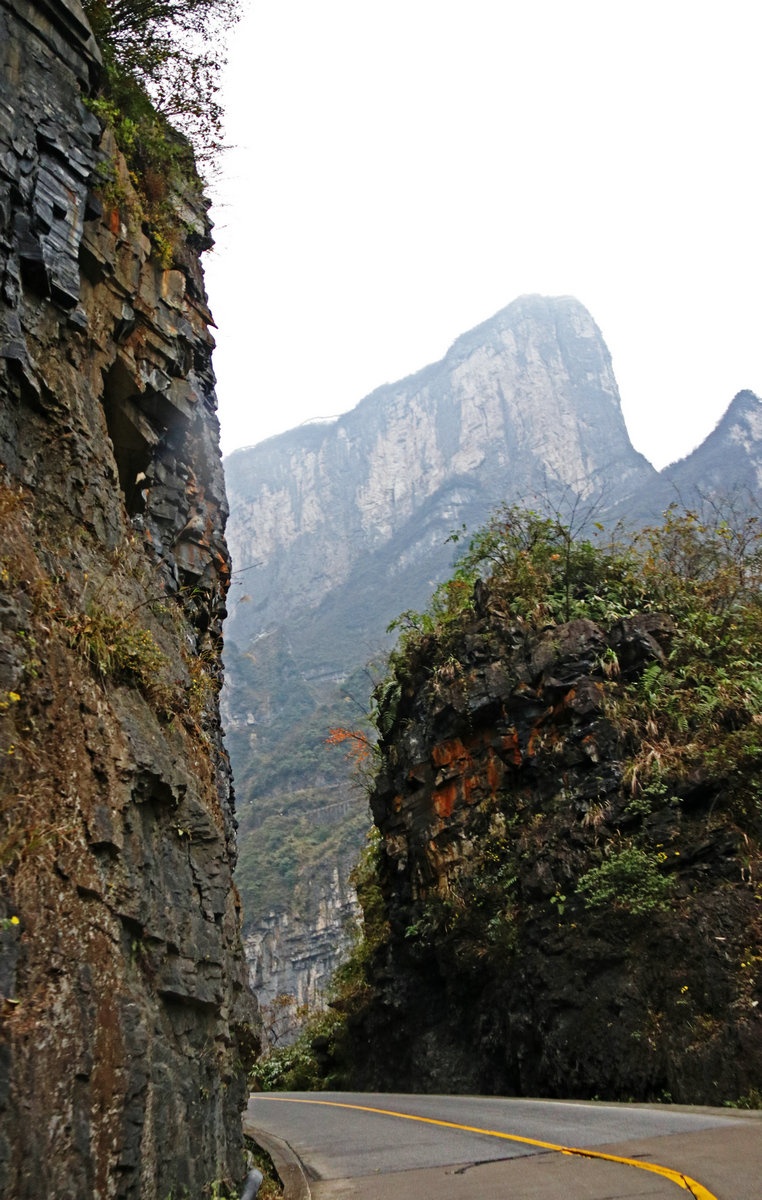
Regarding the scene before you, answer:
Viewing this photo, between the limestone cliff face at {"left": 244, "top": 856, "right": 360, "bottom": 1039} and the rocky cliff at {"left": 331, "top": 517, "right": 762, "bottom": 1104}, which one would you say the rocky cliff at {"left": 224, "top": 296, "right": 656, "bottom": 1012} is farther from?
the rocky cliff at {"left": 331, "top": 517, "right": 762, "bottom": 1104}

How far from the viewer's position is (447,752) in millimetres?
18906

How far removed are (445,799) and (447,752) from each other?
100 centimetres

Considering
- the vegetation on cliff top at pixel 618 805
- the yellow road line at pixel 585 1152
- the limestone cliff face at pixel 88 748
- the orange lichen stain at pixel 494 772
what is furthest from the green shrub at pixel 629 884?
the limestone cliff face at pixel 88 748

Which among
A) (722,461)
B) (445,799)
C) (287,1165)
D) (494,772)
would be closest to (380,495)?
(722,461)

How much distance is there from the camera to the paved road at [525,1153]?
6.23m

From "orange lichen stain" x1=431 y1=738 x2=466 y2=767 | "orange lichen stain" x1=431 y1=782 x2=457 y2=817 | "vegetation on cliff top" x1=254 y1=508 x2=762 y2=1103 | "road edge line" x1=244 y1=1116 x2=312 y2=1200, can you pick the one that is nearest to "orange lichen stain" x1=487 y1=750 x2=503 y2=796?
"vegetation on cliff top" x1=254 y1=508 x2=762 y2=1103

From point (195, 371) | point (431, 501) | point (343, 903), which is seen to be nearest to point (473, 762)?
point (195, 371)

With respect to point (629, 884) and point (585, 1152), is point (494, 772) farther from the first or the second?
point (585, 1152)

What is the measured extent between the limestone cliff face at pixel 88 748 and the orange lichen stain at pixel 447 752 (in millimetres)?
8522

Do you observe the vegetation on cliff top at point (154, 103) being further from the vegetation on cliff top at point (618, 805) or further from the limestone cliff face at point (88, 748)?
the vegetation on cliff top at point (618, 805)

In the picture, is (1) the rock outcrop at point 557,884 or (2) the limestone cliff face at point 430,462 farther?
(2) the limestone cliff face at point 430,462

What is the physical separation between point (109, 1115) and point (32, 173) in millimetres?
8312

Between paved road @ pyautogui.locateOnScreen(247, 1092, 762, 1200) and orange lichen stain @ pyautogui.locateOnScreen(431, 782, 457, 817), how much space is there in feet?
20.4

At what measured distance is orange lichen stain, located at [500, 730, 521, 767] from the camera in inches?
679
